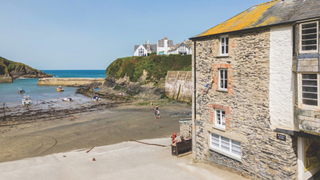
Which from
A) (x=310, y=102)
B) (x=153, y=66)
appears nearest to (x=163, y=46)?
(x=153, y=66)

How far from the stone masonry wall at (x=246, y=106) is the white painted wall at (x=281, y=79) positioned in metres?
0.22

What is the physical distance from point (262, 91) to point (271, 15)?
10.9ft

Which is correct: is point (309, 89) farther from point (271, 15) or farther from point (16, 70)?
point (16, 70)

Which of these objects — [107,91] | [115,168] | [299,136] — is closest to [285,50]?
[299,136]

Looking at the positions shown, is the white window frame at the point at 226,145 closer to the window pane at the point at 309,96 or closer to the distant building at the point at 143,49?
the window pane at the point at 309,96

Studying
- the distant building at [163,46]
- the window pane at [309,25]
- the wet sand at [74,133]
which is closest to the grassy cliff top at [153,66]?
the distant building at [163,46]

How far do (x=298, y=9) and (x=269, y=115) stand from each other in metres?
4.27

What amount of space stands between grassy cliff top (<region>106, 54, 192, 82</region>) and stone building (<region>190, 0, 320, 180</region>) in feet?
113

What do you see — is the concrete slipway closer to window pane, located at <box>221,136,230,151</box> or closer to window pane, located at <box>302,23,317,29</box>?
window pane, located at <box>221,136,230,151</box>

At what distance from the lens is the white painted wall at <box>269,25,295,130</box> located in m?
8.05

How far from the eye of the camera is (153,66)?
52125mm

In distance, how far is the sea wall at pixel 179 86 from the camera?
1522 inches

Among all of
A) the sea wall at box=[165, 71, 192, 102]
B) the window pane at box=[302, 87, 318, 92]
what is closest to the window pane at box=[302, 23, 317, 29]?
the window pane at box=[302, 87, 318, 92]

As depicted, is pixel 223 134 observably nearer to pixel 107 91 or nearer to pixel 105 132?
pixel 105 132
